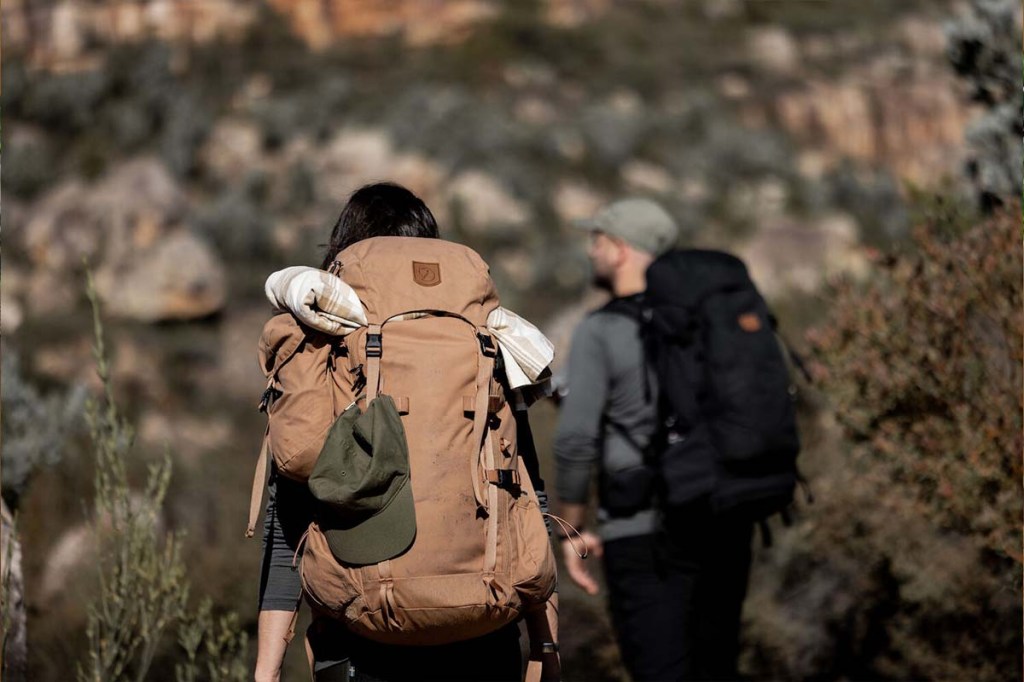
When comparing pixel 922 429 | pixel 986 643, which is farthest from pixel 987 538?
pixel 986 643

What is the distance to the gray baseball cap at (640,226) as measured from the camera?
361 cm

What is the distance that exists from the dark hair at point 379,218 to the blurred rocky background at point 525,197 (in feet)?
6.28

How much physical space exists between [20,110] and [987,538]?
18.7 meters

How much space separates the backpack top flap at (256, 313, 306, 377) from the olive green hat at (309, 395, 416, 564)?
0.17 meters

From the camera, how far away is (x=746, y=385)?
9.59 ft

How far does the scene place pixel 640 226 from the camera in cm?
362

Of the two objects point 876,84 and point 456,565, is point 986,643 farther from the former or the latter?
point 876,84

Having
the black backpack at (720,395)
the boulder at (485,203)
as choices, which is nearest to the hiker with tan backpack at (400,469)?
the black backpack at (720,395)

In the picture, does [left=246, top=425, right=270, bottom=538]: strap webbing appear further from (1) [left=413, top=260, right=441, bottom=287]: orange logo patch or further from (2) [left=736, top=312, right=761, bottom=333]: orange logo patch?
(2) [left=736, top=312, right=761, bottom=333]: orange logo patch

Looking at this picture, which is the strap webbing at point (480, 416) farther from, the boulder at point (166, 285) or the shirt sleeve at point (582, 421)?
the boulder at point (166, 285)

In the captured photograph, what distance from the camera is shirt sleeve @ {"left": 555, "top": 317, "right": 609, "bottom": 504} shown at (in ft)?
10.7

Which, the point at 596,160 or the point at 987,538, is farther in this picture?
the point at 596,160

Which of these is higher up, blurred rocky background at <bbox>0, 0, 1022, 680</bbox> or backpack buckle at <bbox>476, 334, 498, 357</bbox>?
blurred rocky background at <bbox>0, 0, 1022, 680</bbox>

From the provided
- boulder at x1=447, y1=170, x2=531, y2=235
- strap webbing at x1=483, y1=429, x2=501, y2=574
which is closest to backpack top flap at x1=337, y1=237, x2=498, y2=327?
strap webbing at x1=483, y1=429, x2=501, y2=574
